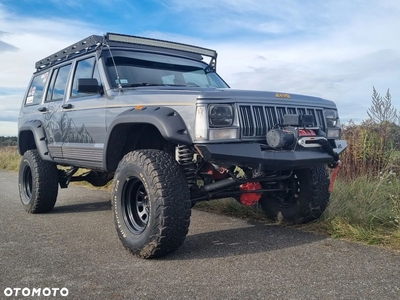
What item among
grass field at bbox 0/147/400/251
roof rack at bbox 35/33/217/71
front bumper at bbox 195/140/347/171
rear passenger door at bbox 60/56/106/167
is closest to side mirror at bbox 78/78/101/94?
rear passenger door at bbox 60/56/106/167

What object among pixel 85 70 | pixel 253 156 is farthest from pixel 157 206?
pixel 85 70

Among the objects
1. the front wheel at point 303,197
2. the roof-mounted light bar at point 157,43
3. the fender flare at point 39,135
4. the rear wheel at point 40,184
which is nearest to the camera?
the front wheel at point 303,197

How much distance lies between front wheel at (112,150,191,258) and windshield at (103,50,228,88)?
4.04 feet

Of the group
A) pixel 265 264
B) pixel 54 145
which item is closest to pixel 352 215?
pixel 265 264

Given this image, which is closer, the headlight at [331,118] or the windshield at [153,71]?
the headlight at [331,118]

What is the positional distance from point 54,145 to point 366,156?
15.4 feet

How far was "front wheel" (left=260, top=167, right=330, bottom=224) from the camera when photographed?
15.4ft

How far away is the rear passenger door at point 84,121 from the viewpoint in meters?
4.88

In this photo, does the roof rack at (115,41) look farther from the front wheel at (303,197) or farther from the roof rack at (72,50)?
the front wheel at (303,197)


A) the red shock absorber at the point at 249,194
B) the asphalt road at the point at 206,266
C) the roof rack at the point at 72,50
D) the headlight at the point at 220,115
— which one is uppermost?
the roof rack at the point at 72,50

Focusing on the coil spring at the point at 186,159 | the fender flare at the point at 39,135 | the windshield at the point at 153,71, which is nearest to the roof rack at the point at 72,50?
the windshield at the point at 153,71

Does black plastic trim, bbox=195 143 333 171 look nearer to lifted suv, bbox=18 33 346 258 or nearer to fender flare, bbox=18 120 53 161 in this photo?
lifted suv, bbox=18 33 346 258

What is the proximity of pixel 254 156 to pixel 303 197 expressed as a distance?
4.65ft

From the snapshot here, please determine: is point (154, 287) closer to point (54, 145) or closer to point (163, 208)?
point (163, 208)
